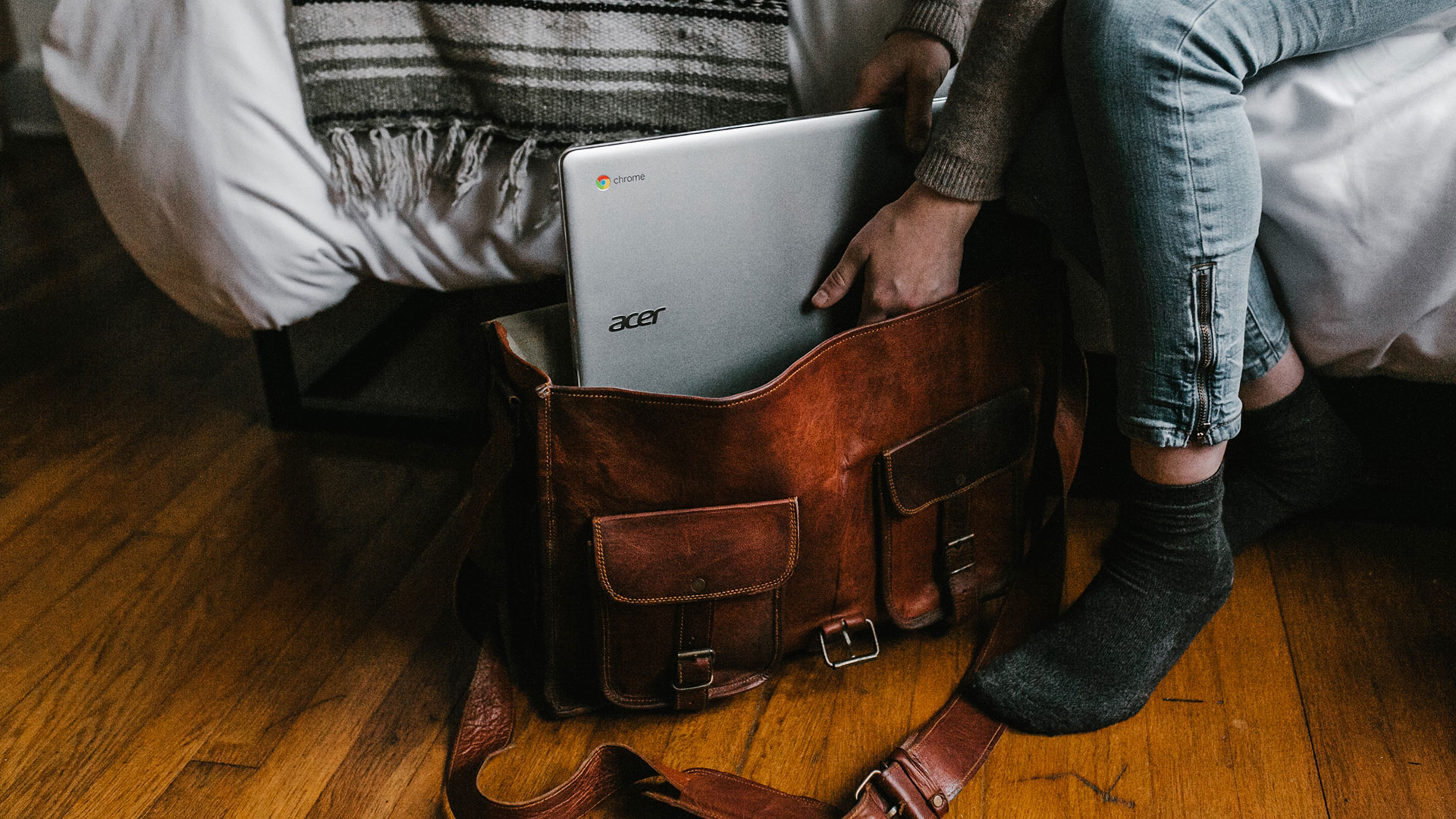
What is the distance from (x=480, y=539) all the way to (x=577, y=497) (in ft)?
0.69

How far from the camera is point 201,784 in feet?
2.62

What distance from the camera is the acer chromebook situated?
2.46 feet

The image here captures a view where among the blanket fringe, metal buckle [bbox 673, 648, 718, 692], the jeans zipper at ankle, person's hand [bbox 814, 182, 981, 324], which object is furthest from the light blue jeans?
the blanket fringe

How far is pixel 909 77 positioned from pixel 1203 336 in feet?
1.05

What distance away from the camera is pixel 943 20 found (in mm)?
860

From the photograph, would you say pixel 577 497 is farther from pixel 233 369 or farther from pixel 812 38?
pixel 233 369

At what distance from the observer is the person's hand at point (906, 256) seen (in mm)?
801

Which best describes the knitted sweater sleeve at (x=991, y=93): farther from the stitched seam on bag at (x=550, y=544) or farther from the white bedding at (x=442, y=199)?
the stitched seam on bag at (x=550, y=544)

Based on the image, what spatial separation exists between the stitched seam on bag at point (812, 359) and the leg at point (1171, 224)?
0.39 ft

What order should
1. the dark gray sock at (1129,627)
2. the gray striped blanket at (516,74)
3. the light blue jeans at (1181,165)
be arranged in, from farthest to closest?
the gray striped blanket at (516,74) → the dark gray sock at (1129,627) → the light blue jeans at (1181,165)

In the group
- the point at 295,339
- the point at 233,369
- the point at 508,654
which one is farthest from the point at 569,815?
the point at 233,369

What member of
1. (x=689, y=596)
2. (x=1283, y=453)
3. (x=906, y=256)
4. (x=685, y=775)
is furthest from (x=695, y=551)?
(x=1283, y=453)

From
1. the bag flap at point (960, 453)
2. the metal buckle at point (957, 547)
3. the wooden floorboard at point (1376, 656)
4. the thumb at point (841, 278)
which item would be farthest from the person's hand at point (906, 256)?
the wooden floorboard at point (1376, 656)

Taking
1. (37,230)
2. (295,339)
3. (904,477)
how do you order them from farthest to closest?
1. (37,230)
2. (295,339)
3. (904,477)
